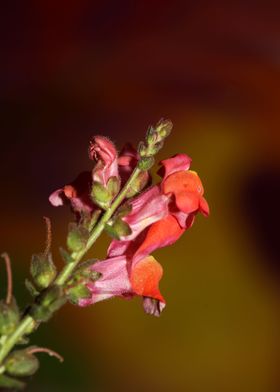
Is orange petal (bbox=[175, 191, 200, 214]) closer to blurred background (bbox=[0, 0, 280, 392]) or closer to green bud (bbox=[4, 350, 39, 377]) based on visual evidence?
green bud (bbox=[4, 350, 39, 377])

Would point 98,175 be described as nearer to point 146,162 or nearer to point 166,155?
point 146,162

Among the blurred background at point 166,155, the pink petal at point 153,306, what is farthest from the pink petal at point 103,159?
the blurred background at point 166,155

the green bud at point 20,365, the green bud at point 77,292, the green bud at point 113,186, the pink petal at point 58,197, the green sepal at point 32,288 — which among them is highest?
the green bud at point 113,186

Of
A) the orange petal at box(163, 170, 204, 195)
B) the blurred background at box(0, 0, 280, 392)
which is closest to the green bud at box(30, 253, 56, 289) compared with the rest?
the orange petal at box(163, 170, 204, 195)

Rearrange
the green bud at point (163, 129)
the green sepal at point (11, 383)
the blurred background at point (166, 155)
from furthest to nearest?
the blurred background at point (166, 155) < the green bud at point (163, 129) < the green sepal at point (11, 383)

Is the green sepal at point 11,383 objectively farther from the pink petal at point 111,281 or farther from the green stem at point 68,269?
the pink petal at point 111,281

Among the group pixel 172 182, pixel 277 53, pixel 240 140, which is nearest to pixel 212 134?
pixel 240 140

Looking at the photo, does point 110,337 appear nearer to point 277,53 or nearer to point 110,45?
point 110,45
